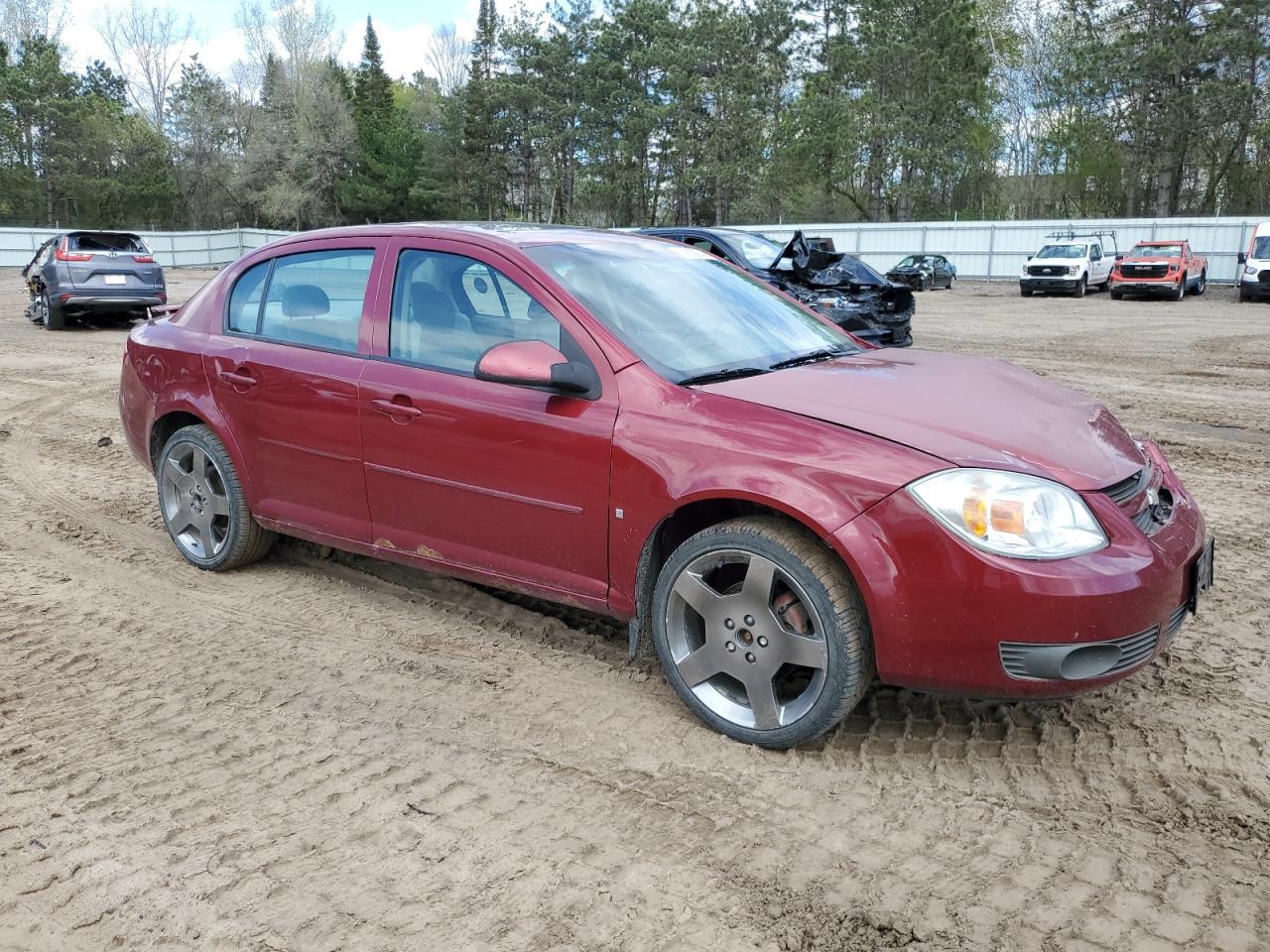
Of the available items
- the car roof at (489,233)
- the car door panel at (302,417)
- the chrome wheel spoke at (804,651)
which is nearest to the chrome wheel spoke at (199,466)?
the car door panel at (302,417)

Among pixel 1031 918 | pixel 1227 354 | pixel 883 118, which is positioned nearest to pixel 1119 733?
pixel 1031 918

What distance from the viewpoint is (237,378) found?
4594 mm

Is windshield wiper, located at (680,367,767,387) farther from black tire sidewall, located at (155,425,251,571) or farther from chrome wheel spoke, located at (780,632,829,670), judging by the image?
black tire sidewall, located at (155,425,251,571)

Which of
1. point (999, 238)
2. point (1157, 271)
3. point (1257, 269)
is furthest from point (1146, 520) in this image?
point (999, 238)

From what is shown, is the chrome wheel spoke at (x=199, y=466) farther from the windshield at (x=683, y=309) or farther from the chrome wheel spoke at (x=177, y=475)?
the windshield at (x=683, y=309)

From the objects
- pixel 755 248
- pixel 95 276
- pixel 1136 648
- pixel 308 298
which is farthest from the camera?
pixel 95 276

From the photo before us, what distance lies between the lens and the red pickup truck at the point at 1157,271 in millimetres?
26578

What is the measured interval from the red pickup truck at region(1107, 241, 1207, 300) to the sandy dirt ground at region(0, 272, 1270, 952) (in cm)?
2499

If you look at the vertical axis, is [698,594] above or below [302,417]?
below

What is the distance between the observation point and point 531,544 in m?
3.69

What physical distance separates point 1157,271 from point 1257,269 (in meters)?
2.43

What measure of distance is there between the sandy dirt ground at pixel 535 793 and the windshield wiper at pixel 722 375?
1139mm

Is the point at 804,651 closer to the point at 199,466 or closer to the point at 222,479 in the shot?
the point at 222,479

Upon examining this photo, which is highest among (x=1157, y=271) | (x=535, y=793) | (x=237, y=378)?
(x=1157, y=271)
